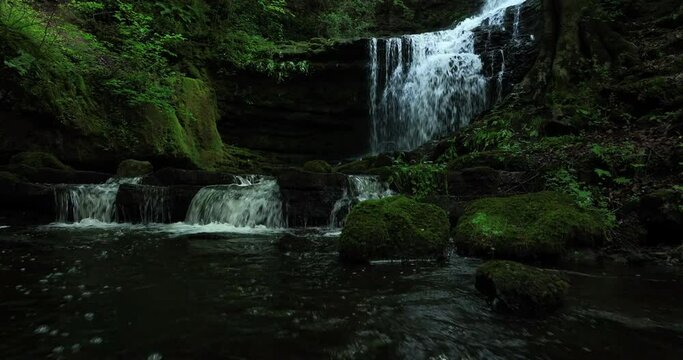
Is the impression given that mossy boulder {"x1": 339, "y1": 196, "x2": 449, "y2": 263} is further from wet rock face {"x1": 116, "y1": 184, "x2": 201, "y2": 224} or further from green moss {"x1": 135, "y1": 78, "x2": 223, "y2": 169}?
green moss {"x1": 135, "y1": 78, "x2": 223, "y2": 169}

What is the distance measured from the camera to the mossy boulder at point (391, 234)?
5.41m

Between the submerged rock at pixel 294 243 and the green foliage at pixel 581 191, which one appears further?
the submerged rock at pixel 294 243

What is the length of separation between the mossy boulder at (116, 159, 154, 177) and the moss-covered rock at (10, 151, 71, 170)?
4.13 ft

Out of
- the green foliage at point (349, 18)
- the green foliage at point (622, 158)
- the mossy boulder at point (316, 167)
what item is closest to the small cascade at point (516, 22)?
the green foliage at point (349, 18)

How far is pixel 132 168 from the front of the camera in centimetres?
1127

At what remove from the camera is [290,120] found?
18031mm

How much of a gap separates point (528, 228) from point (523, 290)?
234 cm

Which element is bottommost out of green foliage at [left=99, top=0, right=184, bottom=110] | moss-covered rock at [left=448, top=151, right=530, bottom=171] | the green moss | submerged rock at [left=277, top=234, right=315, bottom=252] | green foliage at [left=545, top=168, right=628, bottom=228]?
submerged rock at [left=277, top=234, right=315, bottom=252]

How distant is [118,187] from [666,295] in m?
10.0

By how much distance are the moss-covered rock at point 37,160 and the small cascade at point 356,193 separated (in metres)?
7.05

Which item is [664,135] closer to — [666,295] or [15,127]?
[666,295]

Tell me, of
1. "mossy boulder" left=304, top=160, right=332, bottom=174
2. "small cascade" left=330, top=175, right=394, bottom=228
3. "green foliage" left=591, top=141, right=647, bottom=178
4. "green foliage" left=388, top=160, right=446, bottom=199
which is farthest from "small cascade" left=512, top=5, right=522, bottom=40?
"small cascade" left=330, top=175, right=394, bottom=228

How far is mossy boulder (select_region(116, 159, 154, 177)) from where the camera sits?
11.2m

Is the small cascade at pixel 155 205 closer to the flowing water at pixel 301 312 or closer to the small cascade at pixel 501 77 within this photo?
the flowing water at pixel 301 312
